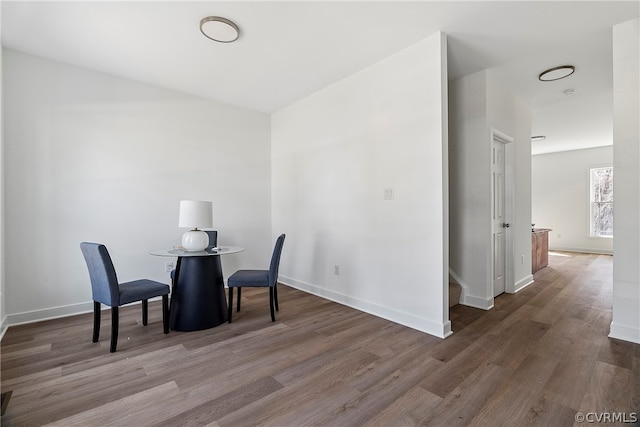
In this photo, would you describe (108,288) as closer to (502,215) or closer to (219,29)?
(219,29)

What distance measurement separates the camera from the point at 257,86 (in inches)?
143

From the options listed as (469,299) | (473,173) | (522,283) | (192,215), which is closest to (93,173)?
(192,215)

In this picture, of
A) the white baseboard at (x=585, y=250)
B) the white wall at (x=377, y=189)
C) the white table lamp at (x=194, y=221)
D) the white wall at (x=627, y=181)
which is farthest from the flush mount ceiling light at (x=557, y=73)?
the white baseboard at (x=585, y=250)

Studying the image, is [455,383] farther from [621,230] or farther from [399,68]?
[399,68]

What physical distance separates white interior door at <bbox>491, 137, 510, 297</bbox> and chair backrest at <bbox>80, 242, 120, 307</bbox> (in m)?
3.93

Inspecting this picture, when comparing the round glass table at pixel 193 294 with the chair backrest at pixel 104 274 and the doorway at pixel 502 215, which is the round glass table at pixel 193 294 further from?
the doorway at pixel 502 215

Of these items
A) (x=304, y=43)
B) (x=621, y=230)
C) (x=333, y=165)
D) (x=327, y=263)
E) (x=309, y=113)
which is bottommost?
(x=327, y=263)

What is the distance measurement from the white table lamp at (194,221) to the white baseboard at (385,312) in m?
1.62

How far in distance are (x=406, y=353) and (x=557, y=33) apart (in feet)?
9.85

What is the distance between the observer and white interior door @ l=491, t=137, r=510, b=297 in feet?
11.8

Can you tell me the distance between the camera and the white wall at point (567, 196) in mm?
7246

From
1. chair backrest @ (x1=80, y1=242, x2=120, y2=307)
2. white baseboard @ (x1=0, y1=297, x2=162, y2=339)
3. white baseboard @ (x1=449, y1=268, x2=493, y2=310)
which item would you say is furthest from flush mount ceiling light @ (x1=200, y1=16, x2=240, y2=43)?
white baseboard @ (x1=449, y1=268, x2=493, y2=310)

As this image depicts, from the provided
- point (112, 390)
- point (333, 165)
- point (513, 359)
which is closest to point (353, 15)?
point (333, 165)

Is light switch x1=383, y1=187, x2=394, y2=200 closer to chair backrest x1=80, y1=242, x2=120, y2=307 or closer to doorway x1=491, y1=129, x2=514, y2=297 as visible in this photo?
doorway x1=491, y1=129, x2=514, y2=297
